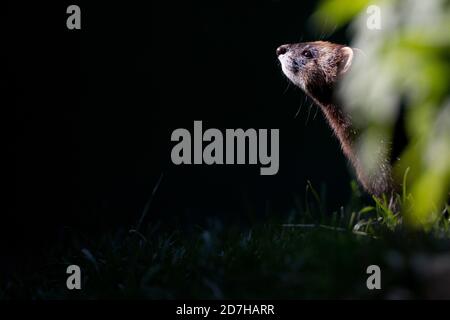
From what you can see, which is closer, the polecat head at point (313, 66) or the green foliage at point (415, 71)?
the green foliage at point (415, 71)

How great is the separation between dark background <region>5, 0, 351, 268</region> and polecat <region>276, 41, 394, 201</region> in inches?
9.4

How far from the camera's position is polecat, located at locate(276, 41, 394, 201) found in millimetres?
4496

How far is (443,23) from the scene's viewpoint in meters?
1.85

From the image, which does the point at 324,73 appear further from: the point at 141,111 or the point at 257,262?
the point at 257,262

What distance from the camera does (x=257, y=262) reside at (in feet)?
9.70

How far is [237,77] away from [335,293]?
2895mm

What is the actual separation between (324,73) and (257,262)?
208cm

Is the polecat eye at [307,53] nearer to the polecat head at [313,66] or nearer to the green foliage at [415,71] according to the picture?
the polecat head at [313,66]

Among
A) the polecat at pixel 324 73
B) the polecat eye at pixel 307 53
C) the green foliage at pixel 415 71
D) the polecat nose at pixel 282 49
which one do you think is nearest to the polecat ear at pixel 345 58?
the polecat at pixel 324 73

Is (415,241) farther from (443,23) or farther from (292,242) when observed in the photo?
(443,23)

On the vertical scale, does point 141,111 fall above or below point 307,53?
below

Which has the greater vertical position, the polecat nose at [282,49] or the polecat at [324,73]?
the polecat nose at [282,49]

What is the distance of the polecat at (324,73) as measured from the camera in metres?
4.50

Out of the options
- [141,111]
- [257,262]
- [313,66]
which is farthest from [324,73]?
A: [257,262]
